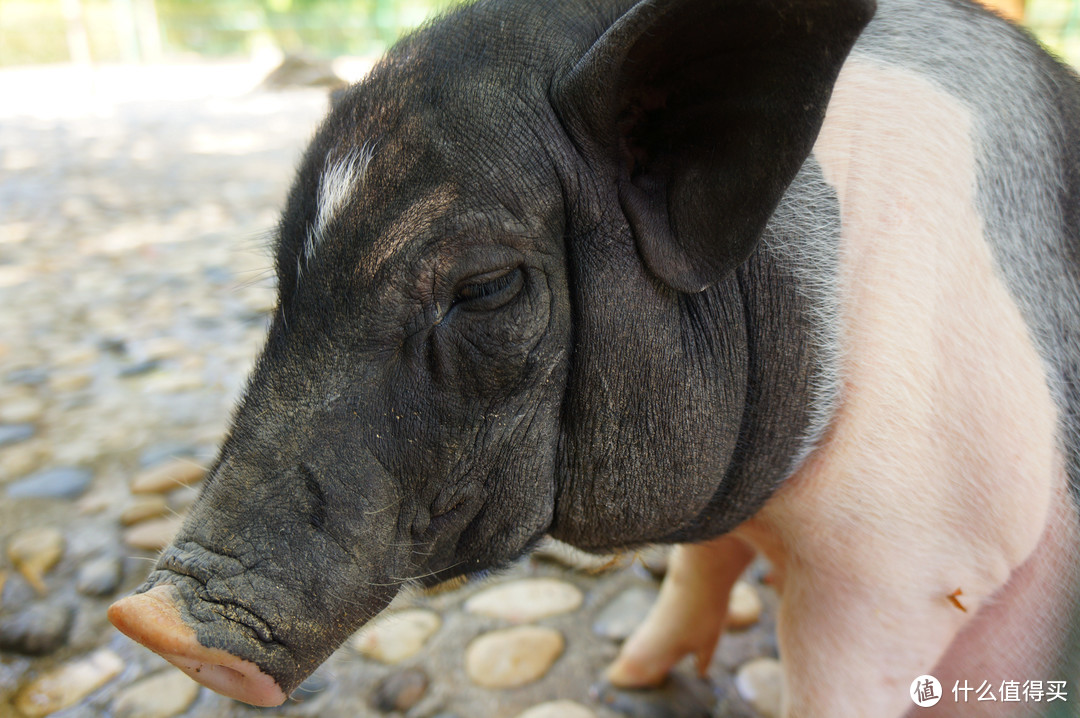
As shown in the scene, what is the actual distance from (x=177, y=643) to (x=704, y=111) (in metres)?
1.25

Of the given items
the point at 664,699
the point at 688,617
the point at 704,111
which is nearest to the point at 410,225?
the point at 704,111

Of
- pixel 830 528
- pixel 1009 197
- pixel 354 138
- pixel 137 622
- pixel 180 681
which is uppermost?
pixel 354 138

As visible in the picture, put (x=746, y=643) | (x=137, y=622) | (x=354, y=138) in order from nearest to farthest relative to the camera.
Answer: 1. (x=137, y=622)
2. (x=354, y=138)
3. (x=746, y=643)

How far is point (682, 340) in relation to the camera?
1.53 meters

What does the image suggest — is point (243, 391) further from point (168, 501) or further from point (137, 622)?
point (168, 501)

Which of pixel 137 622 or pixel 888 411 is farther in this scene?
pixel 888 411

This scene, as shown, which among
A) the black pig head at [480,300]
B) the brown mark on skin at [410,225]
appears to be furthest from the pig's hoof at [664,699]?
the brown mark on skin at [410,225]

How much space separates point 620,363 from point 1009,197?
2.70 ft

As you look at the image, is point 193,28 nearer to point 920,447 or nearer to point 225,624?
point 225,624

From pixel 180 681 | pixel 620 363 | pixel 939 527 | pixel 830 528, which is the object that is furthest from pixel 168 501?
pixel 939 527

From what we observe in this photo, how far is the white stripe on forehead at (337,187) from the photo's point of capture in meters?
1.40

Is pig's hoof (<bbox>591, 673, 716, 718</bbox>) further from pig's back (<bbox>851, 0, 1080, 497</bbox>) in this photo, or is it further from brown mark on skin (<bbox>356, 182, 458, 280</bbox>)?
brown mark on skin (<bbox>356, 182, 458, 280</bbox>)

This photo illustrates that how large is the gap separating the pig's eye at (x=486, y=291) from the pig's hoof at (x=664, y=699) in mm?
1375

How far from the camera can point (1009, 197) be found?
154 cm
